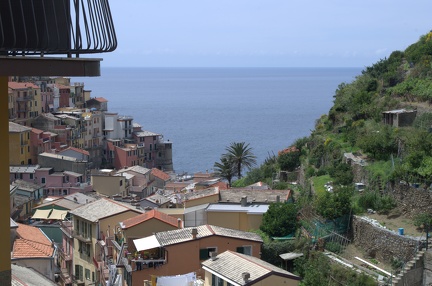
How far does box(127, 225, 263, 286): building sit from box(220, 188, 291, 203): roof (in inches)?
264

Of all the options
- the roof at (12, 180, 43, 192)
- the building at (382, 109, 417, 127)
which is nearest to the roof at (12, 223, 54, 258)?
the building at (382, 109, 417, 127)

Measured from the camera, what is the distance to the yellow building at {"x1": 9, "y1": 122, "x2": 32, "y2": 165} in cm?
6169

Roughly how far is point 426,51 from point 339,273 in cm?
1909

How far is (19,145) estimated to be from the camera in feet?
204

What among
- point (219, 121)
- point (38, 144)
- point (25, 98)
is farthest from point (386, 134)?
point (219, 121)

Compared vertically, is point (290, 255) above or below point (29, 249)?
above

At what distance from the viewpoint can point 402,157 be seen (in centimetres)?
→ 2614

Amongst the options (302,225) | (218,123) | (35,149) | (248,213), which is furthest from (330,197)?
(218,123)

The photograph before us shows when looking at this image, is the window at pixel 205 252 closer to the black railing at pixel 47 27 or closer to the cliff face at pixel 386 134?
the cliff face at pixel 386 134

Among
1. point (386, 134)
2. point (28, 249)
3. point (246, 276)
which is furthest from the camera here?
point (386, 134)

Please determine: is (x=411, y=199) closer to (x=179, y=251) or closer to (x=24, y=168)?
(x=179, y=251)

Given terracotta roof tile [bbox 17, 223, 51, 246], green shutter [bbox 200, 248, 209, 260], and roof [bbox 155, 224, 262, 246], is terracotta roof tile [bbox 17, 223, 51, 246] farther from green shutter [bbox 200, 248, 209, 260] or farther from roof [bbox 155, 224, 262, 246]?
green shutter [bbox 200, 248, 209, 260]

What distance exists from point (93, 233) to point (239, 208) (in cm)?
588

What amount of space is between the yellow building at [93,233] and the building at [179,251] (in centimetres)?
552
